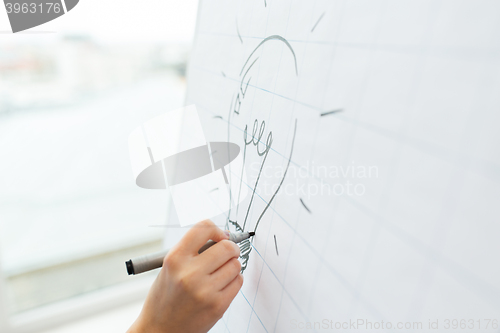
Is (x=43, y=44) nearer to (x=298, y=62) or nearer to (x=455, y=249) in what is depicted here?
(x=298, y=62)

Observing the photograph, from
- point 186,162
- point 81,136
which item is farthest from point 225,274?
point 81,136

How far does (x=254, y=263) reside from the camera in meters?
0.39

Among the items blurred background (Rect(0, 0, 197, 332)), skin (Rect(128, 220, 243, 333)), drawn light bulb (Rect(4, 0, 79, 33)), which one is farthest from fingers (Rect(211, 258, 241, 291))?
blurred background (Rect(0, 0, 197, 332))

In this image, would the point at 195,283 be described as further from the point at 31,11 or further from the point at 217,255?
the point at 31,11

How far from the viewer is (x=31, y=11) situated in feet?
2.51

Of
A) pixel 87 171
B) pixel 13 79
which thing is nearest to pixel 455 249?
pixel 13 79

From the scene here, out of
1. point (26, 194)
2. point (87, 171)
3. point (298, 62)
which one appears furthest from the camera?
point (87, 171)

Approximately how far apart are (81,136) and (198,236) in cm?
162

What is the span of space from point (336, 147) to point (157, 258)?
0.82 ft

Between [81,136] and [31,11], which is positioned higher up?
[31,11]

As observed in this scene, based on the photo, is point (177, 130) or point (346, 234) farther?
point (177, 130)

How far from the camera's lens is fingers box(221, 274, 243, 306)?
14.3 inches

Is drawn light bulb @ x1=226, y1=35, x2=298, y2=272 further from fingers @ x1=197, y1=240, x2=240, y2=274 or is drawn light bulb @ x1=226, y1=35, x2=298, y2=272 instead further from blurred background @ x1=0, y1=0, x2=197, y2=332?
blurred background @ x1=0, y1=0, x2=197, y2=332

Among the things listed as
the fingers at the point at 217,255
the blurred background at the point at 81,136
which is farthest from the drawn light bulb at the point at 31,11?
the fingers at the point at 217,255
